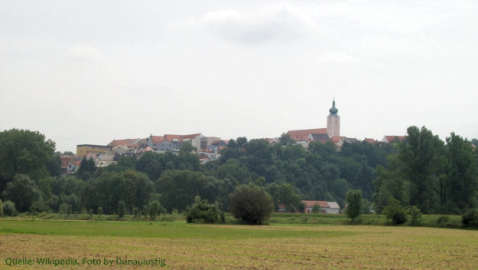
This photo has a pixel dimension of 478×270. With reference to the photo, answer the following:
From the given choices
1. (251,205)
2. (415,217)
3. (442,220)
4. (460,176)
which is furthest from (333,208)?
(251,205)

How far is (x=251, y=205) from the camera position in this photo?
74312 mm

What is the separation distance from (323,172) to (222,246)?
511 ft

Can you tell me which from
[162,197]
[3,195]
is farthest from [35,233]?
[162,197]

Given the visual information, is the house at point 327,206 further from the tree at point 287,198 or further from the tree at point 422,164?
the tree at point 422,164

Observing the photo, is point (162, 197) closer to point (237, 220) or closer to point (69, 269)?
point (237, 220)

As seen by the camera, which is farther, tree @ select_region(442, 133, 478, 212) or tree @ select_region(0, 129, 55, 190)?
tree @ select_region(0, 129, 55, 190)

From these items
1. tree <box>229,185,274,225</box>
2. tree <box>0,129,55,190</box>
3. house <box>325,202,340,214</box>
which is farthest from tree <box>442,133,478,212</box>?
tree <box>0,129,55,190</box>

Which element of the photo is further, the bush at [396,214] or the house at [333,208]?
the house at [333,208]

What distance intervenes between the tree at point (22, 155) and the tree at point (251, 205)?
5224 cm

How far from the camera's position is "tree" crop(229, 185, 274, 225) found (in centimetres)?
7412

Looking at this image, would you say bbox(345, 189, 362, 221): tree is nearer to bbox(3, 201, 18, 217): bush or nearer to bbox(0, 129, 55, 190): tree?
bbox(3, 201, 18, 217): bush

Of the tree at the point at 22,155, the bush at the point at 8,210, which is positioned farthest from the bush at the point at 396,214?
the tree at the point at 22,155

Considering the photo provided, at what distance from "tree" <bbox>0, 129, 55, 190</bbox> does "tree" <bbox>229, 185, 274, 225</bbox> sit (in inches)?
2057

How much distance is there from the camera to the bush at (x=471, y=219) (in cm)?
6731
